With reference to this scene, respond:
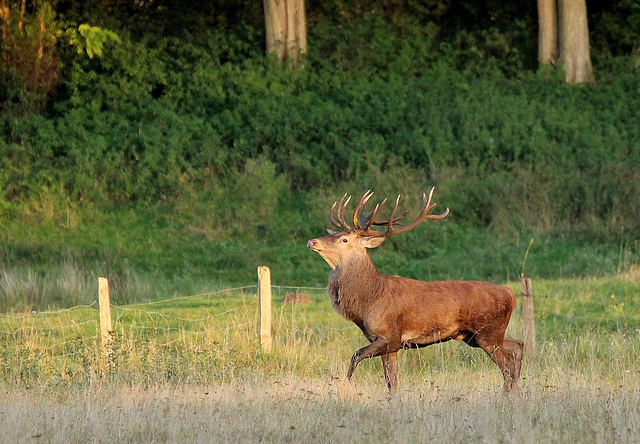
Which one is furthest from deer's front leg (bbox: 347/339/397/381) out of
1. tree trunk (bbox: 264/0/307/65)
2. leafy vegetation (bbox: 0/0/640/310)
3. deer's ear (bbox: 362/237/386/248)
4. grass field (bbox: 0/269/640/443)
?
tree trunk (bbox: 264/0/307/65)

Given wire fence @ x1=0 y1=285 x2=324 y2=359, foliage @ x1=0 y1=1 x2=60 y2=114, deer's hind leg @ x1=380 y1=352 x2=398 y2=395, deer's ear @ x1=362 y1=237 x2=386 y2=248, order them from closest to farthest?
deer's hind leg @ x1=380 y1=352 x2=398 y2=395 < deer's ear @ x1=362 y1=237 x2=386 y2=248 < wire fence @ x1=0 y1=285 x2=324 y2=359 < foliage @ x1=0 y1=1 x2=60 y2=114

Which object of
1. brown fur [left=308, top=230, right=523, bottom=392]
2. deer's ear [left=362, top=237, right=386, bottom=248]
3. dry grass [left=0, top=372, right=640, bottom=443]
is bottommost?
dry grass [left=0, top=372, right=640, bottom=443]

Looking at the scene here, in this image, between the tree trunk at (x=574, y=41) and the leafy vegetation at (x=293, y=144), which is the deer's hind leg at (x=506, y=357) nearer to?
the leafy vegetation at (x=293, y=144)

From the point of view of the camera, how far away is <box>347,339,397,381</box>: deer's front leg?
31.9 feet

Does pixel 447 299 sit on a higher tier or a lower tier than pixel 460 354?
higher

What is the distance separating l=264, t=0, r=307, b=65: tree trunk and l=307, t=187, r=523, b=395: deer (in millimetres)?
15559

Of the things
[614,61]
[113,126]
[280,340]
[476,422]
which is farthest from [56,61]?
[476,422]

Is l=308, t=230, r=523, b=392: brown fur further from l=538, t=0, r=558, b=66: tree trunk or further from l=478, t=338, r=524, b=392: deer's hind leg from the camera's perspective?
l=538, t=0, r=558, b=66: tree trunk

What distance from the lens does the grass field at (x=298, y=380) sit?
309 inches

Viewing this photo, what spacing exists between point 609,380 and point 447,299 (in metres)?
1.68

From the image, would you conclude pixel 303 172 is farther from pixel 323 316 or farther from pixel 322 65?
pixel 323 316

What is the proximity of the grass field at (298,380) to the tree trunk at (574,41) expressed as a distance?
35.4 feet

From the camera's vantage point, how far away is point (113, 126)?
78.8ft

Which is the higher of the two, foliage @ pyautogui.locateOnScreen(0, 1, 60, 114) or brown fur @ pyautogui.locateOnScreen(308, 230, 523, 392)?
foliage @ pyautogui.locateOnScreen(0, 1, 60, 114)
